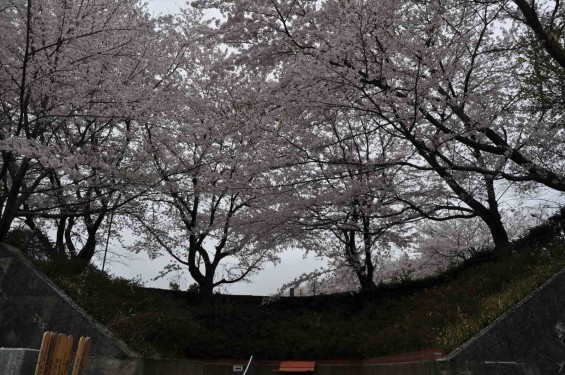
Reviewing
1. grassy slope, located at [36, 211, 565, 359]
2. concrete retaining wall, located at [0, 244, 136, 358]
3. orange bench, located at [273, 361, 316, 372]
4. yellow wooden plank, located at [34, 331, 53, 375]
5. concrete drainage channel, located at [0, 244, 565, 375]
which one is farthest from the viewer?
orange bench, located at [273, 361, 316, 372]

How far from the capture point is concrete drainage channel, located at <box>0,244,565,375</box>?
6.66m

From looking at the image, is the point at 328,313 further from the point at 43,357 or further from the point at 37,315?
the point at 43,357

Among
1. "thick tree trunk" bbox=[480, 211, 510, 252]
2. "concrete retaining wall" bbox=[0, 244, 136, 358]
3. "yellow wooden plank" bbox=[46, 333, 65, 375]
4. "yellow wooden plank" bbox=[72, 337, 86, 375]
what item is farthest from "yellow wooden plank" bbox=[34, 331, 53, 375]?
"thick tree trunk" bbox=[480, 211, 510, 252]

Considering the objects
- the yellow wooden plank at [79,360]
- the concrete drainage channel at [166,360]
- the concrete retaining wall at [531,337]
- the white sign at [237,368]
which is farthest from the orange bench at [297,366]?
the yellow wooden plank at [79,360]

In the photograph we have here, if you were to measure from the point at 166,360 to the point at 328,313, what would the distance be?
6453 mm

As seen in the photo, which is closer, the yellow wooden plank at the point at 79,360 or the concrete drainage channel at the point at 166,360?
the yellow wooden plank at the point at 79,360

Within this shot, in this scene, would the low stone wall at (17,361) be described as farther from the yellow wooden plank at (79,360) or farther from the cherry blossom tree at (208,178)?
the cherry blossom tree at (208,178)

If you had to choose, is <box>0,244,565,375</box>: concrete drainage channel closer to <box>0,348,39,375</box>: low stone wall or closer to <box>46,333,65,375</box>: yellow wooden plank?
<box>0,348,39,375</box>: low stone wall

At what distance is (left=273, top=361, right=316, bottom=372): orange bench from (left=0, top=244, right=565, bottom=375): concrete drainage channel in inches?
49.6

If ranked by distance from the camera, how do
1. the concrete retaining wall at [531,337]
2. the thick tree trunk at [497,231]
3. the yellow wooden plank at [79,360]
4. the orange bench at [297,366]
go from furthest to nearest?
the thick tree trunk at [497,231] < the orange bench at [297,366] < the concrete retaining wall at [531,337] < the yellow wooden plank at [79,360]

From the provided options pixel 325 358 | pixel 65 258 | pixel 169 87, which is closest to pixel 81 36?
pixel 169 87

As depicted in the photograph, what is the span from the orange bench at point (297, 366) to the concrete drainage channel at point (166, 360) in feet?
4.14

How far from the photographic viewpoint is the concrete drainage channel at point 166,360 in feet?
21.9

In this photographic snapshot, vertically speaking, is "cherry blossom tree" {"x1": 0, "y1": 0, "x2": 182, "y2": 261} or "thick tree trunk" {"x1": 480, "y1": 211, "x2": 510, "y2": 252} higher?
"cherry blossom tree" {"x1": 0, "y1": 0, "x2": 182, "y2": 261}
